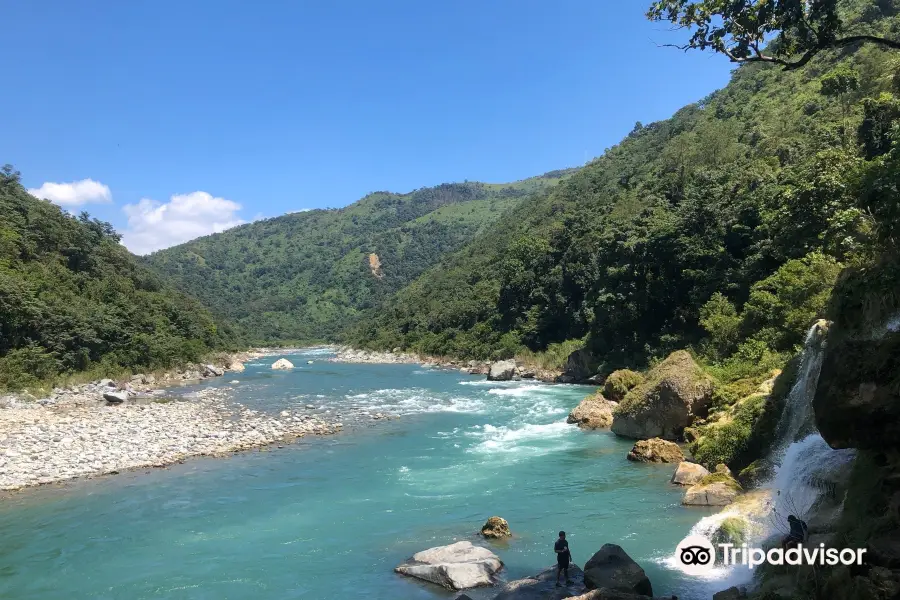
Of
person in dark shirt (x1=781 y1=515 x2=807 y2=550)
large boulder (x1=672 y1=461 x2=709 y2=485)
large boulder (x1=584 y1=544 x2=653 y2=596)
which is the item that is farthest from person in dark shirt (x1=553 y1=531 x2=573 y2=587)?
large boulder (x1=672 y1=461 x2=709 y2=485)

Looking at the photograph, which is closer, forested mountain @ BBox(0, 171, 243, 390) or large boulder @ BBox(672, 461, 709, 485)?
large boulder @ BBox(672, 461, 709, 485)

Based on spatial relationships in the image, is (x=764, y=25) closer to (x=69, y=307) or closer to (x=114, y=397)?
(x=114, y=397)

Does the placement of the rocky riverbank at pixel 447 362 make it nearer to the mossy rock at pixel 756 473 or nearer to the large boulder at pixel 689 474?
the large boulder at pixel 689 474

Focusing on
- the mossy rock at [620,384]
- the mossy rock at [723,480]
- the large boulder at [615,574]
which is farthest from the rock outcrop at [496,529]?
the mossy rock at [620,384]

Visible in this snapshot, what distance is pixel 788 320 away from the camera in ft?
76.8

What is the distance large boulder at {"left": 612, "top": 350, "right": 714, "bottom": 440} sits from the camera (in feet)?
75.6

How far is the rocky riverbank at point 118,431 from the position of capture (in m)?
21.1

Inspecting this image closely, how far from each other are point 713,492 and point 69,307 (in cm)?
5317

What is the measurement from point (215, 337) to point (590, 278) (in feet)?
190

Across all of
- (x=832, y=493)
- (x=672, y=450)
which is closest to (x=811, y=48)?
(x=832, y=493)

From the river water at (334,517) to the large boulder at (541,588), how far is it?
2.28 feet

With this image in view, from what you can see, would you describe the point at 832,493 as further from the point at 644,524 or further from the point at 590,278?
the point at 590,278

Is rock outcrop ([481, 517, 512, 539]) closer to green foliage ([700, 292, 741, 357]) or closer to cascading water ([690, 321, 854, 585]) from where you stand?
cascading water ([690, 321, 854, 585])

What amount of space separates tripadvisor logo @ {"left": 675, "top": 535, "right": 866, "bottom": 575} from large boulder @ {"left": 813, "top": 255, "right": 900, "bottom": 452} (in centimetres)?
190
